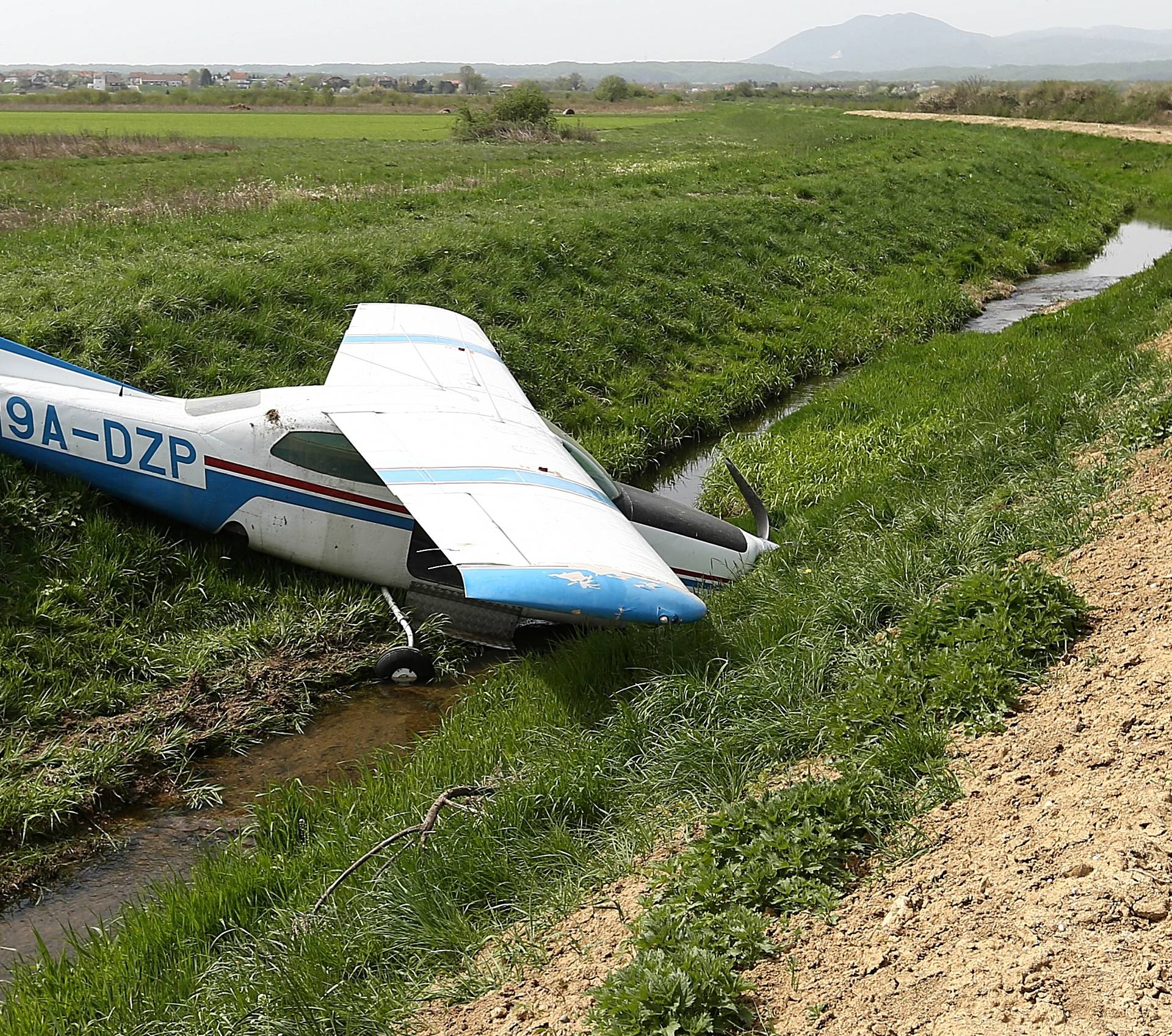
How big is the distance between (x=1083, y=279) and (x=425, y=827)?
2667 cm

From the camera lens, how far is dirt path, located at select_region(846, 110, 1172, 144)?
5397 cm

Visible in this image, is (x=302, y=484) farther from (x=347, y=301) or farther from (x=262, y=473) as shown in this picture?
(x=347, y=301)

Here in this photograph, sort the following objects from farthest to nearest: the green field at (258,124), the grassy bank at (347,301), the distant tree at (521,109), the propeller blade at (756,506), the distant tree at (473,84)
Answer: the distant tree at (473,84) → the distant tree at (521,109) → the green field at (258,124) → the propeller blade at (756,506) → the grassy bank at (347,301)

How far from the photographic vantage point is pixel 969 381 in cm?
1567

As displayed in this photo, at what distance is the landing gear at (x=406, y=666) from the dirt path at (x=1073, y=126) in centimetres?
5503

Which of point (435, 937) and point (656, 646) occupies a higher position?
point (656, 646)

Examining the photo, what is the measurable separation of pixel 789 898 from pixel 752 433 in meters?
12.2

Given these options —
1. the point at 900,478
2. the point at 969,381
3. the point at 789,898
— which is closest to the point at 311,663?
the point at 789,898

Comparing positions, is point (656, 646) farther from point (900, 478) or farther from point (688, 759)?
point (900, 478)

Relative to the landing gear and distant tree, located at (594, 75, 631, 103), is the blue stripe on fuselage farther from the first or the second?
distant tree, located at (594, 75, 631, 103)

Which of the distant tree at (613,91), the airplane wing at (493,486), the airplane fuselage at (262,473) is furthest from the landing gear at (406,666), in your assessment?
the distant tree at (613,91)

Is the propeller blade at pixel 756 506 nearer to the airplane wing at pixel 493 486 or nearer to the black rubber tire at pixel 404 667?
the airplane wing at pixel 493 486

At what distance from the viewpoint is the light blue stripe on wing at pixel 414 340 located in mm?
11727

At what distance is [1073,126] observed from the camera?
61.6m
